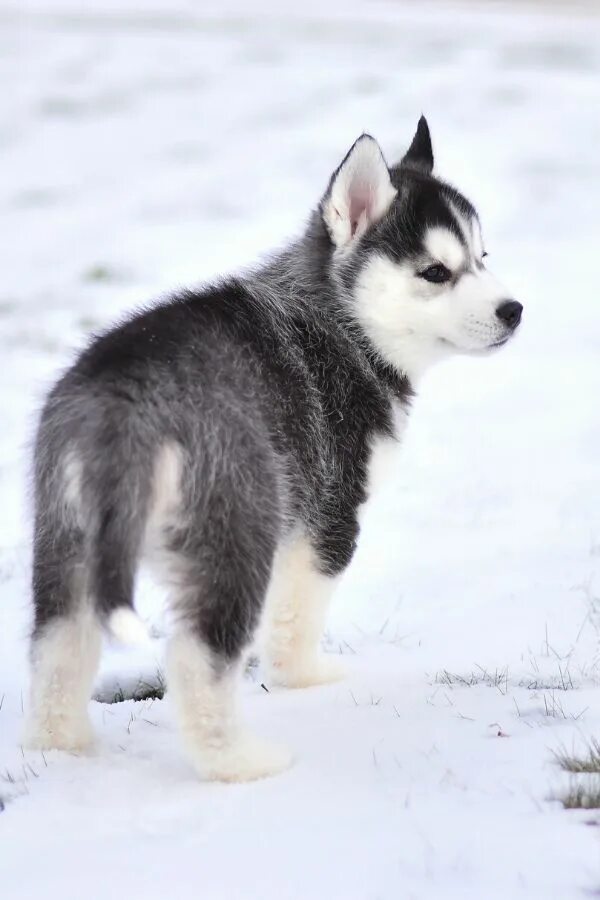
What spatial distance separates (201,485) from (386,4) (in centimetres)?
2062

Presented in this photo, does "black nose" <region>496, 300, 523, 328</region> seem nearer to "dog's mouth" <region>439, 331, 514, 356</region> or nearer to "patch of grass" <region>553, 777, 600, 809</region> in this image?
"dog's mouth" <region>439, 331, 514, 356</region>

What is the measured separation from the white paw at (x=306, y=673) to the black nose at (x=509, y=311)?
4.68ft

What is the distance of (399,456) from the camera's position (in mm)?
4492

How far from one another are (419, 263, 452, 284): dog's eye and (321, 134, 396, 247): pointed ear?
0.29 meters

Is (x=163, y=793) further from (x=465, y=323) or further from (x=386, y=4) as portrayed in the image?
(x=386, y=4)

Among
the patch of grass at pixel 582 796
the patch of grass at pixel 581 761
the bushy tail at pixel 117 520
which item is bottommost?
the patch of grass at pixel 581 761

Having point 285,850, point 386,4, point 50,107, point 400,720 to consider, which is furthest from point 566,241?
point 386,4

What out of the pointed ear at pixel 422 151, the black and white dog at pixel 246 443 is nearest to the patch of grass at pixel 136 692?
the black and white dog at pixel 246 443

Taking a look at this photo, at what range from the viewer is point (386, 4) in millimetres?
22062

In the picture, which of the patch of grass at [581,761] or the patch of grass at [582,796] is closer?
the patch of grass at [582,796]

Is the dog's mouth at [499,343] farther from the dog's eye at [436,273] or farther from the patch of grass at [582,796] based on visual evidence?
the patch of grass at [582,796]

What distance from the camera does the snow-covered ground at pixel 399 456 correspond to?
296cm

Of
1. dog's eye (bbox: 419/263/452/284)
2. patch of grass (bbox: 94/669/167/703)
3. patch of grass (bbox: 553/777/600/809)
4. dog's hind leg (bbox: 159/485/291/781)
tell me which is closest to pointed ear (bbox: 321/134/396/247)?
dog's eye (bbox: 419/263/452/284)

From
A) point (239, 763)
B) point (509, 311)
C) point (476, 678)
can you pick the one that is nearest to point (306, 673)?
point (476, 678)
